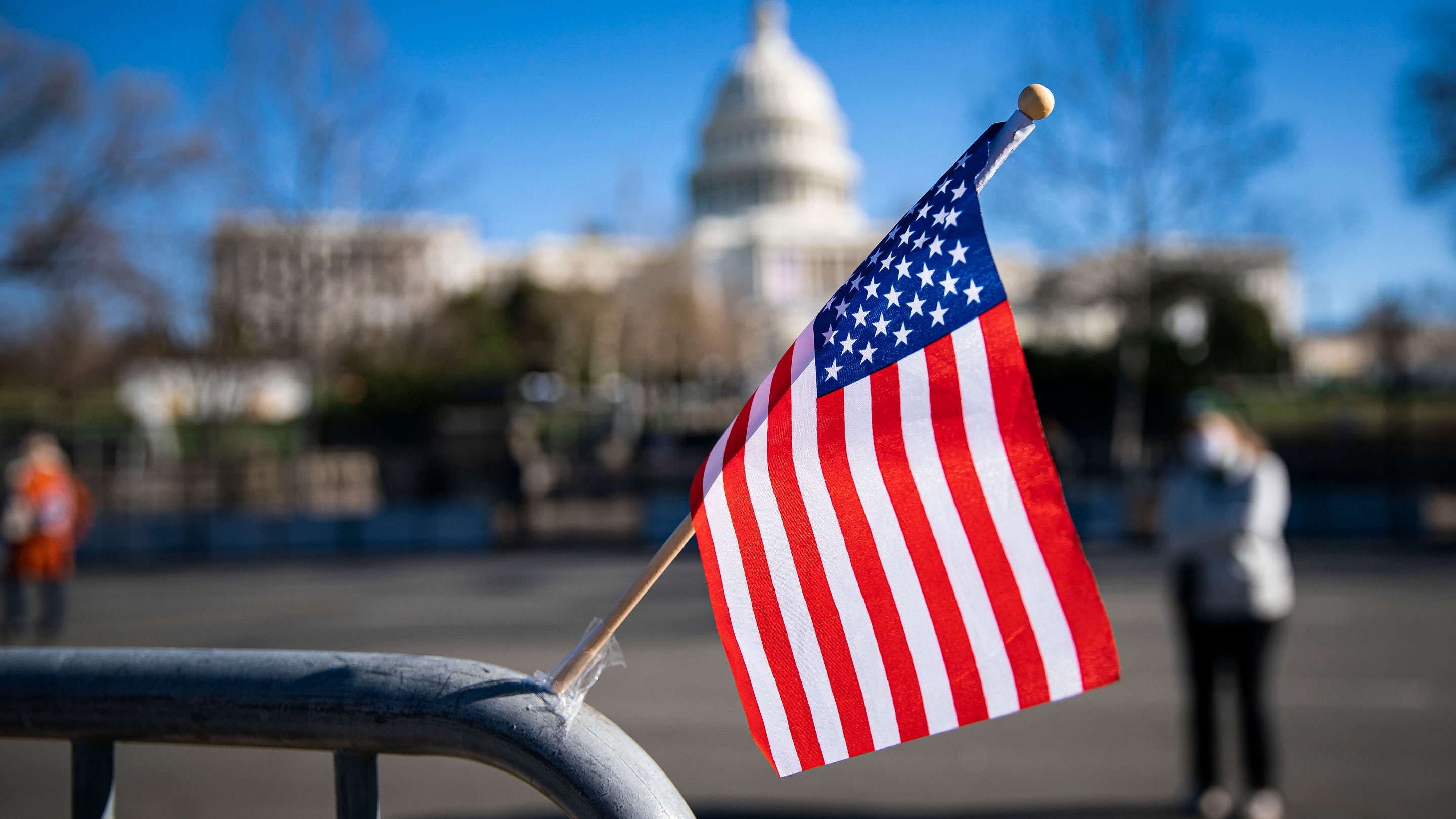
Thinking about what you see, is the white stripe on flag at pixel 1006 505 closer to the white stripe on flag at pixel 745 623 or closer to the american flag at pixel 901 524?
the american flag at pixel 901 524

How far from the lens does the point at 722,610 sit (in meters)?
1.59

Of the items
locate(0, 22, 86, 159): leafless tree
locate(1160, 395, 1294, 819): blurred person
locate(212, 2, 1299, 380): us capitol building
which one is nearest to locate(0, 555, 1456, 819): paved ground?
locate(1160, 395, 1294, 819): blurred person

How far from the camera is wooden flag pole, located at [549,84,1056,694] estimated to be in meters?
1.32

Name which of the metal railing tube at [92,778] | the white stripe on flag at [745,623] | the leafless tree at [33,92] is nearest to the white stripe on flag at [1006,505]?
the white stripe on flag at [745,623]

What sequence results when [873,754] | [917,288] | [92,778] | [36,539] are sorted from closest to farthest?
[92,778] → [917,288] → [873,754] → [36,539]

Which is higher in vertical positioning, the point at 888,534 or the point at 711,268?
the point at 711,268

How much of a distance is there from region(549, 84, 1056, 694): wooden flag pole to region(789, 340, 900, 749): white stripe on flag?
0.79 ft

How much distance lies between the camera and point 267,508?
1916cm

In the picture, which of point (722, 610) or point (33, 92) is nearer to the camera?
point (722, 610)

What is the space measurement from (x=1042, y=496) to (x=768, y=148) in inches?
3299

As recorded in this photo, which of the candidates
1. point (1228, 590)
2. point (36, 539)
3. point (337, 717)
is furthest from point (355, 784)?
point (36, 539)

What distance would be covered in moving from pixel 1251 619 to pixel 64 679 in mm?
4649

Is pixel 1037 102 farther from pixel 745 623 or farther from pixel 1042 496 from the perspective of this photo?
pixel 745 623

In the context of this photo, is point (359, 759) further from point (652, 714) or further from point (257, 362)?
point (257, 362)
